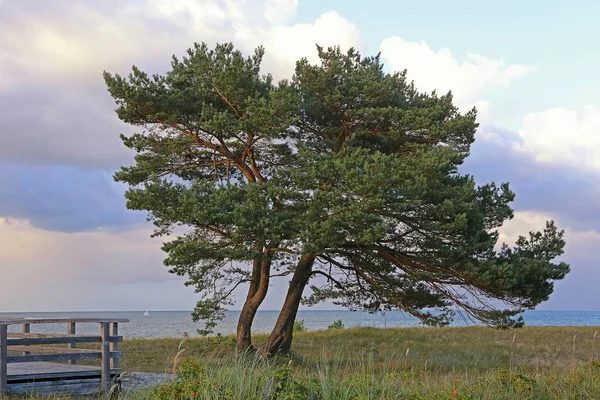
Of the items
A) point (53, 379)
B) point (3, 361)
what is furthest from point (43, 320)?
point (53, 379)

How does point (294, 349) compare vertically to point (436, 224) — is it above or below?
below

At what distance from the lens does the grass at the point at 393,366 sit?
644cm

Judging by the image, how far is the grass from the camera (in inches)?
253

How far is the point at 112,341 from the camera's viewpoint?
1254cm

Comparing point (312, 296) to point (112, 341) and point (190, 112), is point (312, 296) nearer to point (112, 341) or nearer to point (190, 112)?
point (190, 112)

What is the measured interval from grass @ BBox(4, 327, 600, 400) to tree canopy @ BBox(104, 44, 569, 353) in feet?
5.75

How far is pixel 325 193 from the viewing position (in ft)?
46.8

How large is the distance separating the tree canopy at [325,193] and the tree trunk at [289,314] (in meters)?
0.04

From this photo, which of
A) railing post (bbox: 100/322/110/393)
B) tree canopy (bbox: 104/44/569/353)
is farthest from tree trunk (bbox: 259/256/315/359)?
railing post (bbox: 100/322/110/393)

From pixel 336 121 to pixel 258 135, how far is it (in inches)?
97.1

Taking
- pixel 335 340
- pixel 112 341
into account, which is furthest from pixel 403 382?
pixel 335 340

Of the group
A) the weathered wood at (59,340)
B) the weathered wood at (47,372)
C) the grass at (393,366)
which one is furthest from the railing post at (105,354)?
the grass at (393,366)

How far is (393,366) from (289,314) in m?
3.41

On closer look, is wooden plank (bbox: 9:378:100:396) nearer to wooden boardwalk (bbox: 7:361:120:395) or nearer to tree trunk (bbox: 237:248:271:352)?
wooden boardwalk (bbox: 7:361:120:395)
